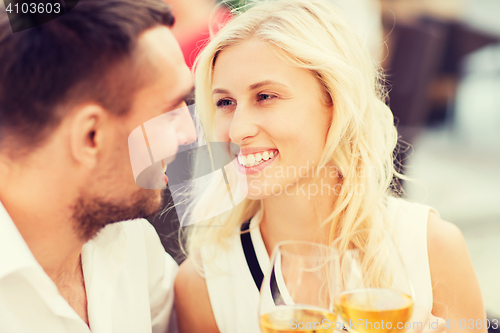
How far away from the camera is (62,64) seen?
53 centimetres

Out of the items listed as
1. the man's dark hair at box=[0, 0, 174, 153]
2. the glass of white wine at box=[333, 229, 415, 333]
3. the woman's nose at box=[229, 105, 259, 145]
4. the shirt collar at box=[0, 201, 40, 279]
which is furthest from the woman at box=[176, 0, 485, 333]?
the shirt collar at box=[0, 201, 40, 279]

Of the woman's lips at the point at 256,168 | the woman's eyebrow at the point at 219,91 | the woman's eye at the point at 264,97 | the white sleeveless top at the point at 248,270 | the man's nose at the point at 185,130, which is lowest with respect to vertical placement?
the white sleeveless top at the point at 248,270

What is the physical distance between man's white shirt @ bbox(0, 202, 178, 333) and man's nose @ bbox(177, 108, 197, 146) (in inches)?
8.7

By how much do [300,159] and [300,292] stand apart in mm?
346

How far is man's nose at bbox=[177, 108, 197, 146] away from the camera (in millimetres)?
718

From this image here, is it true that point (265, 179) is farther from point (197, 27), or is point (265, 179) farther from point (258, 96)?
point (197, 27)

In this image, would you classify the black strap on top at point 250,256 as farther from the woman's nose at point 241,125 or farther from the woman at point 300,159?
the woman's nose at point 241,125

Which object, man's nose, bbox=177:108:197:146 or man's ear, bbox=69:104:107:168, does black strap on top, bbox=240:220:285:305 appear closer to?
man's nose, bbox=177:108:197:146

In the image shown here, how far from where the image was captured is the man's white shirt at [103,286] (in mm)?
592

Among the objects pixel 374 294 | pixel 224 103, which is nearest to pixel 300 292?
pixel 374 294

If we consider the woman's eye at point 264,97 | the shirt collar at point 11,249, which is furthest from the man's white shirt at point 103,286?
the woman's eye at point 264,97

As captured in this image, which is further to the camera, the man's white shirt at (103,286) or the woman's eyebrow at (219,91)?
the woman's eyebrow at (219,91)

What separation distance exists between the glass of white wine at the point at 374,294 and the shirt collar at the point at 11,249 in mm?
416

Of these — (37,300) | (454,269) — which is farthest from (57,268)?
(454,269)
